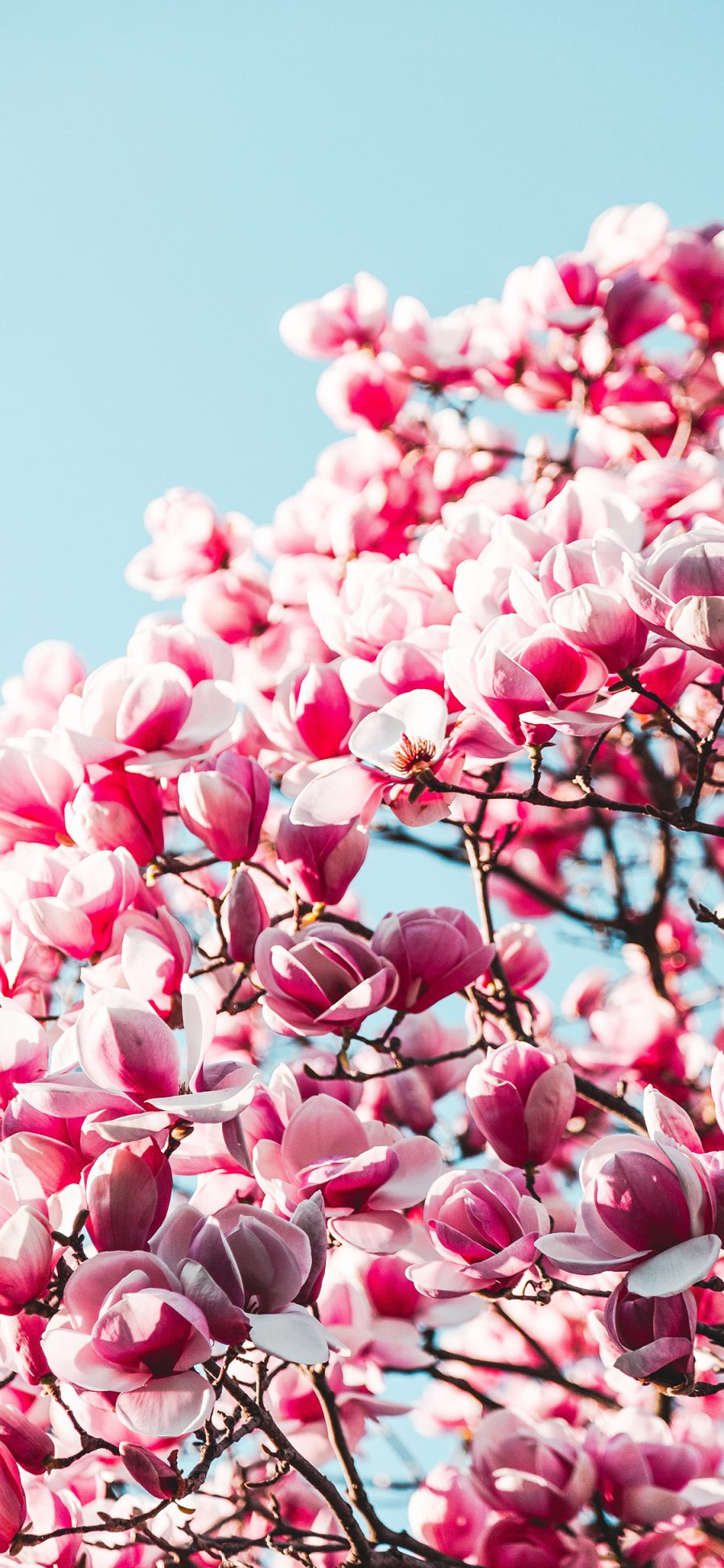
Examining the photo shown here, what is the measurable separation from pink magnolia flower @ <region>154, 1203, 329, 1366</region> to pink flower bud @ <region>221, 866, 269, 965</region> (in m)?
0.40

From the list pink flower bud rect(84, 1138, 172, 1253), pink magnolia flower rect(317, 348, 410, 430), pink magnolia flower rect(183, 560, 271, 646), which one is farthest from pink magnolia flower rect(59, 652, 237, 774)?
pink magnolia flower rect(317, 348, 410, 430)

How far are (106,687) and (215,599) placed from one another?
0.96 meters

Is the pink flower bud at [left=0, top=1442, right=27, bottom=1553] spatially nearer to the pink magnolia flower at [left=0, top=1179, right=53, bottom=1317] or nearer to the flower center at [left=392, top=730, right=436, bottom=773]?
the pink magnolia flower at [left=0, top=1179, right=53, bottom=1317]

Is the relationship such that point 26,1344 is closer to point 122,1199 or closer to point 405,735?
point 122,1199

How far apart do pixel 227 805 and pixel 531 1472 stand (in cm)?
90

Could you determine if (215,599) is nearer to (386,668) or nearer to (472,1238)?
(386,668)

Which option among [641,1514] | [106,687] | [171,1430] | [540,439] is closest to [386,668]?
[106,687]

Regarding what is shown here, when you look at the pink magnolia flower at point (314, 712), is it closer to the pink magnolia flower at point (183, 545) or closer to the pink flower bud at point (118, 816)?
the pink flower bud at point (118, 816)

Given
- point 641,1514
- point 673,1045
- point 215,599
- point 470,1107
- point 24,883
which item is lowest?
point 641,1514

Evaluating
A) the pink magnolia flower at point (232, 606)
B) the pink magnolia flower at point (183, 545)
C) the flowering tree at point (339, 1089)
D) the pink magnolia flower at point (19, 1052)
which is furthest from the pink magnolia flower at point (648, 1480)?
the pink magnolia flower at point (183, 545)

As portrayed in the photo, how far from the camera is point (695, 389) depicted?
2793 millimetres

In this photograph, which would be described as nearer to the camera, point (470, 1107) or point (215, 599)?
point (470, 1107)

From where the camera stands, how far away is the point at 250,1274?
872 millimetres

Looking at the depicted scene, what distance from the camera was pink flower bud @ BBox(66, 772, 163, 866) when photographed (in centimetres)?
129
